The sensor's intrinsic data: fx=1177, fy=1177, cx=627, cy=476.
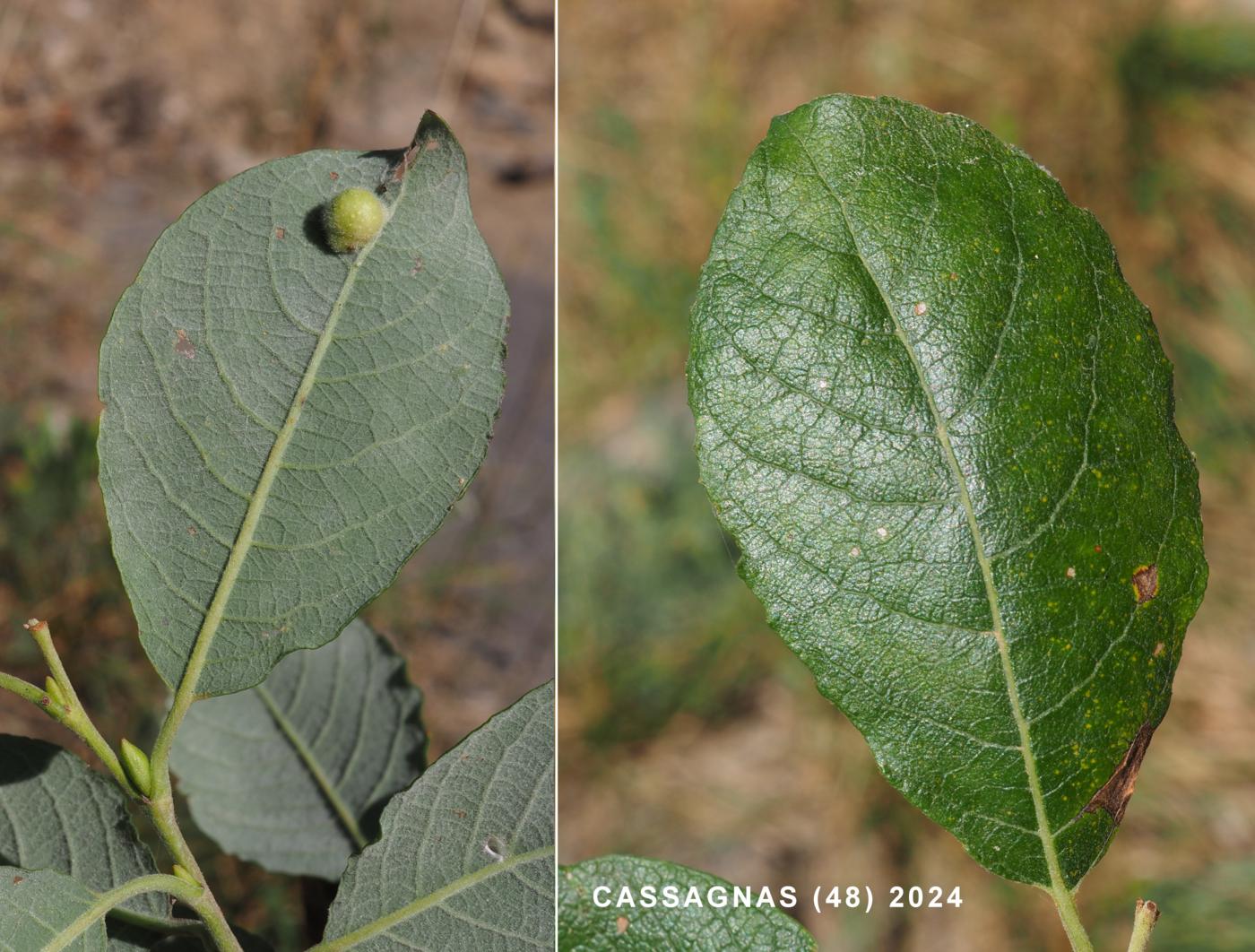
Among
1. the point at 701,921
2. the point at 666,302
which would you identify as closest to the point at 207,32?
the point at 666,302

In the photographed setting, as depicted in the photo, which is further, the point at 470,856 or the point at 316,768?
the point at 316,768

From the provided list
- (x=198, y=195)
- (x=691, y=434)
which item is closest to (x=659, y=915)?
(x=691, y=434)

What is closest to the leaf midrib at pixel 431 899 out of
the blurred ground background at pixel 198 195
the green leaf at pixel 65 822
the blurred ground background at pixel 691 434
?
the green leaf at pixel 65 822

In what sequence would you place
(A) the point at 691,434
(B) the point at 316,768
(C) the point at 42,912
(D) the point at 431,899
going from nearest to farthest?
(C) the point at 42,912
(D) the point at 431,899
(B) the point at 316,768
(A) the point at 691,434

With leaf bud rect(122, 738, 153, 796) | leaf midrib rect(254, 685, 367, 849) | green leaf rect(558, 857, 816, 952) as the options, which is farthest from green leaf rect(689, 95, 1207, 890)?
leaf midrib rect(254, 685, 367, 849)

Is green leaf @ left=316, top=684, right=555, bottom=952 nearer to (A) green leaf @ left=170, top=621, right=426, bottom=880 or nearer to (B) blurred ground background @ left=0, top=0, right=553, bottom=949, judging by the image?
(A) green leaf @ left=170, top=621, right=426, bottom=880

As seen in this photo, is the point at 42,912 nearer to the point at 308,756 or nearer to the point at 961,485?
the point at 308,756
